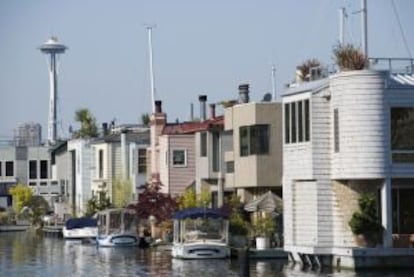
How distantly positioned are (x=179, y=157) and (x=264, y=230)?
1149 inches

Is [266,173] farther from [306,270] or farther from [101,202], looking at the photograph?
[101,202]

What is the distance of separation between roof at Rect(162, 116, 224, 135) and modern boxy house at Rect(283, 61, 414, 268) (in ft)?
79.9

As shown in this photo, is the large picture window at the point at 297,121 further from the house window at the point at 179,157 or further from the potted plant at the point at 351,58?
the house window at the point at 179,157

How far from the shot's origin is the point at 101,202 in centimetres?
11588

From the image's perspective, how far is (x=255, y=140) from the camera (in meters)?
73.8

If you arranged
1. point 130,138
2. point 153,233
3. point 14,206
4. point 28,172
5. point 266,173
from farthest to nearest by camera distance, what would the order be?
1. point 28,172
2. point 14,206
3. point 130,138
4. point 153,233
5. point 266,173

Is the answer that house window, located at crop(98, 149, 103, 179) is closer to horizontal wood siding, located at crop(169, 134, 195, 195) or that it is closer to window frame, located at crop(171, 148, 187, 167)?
horizontal wood siding, located at crop(169, 134, 195, 195)

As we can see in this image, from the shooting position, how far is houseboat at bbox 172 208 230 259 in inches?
2697

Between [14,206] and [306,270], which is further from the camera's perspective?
[14,206]

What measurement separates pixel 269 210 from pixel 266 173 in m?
4.42

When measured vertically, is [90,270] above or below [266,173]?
below

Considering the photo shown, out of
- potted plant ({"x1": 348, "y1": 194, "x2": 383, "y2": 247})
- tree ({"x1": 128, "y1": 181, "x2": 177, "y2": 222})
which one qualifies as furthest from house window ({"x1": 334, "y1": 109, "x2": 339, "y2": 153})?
tree ({"x1": 128, "y1": 181, "x2": 177, "y2": 222})

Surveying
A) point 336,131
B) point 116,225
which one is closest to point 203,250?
point 336,131

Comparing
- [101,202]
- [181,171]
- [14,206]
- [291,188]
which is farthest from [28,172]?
[291,188]
